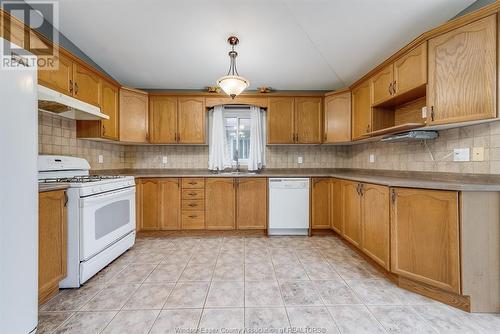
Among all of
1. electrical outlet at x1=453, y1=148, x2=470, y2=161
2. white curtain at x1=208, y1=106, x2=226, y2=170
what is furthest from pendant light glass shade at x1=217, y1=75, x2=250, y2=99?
electrical outlet at x1=453, y1=148, x2=470, y2=161

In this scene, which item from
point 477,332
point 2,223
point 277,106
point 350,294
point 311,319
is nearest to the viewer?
point 2,223

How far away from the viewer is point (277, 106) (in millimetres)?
3326

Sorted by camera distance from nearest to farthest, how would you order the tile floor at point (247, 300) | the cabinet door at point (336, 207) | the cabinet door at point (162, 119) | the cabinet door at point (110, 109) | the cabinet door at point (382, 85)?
the tile floor at point (247, 300)
the cabinet door at point (382, 85)
the cabinet door at point (110, 109)
the cabinet door at point (336, 207)
the cabinet door at point (162, 119)

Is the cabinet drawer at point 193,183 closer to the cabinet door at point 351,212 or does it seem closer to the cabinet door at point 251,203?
the cabinet door at point 251,203

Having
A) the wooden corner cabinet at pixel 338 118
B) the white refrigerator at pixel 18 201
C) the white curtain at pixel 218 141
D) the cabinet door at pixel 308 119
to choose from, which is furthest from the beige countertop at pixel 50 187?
the wooden corner cabinet at pixel 338 118

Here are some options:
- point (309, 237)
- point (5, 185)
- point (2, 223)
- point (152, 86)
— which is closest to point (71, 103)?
point (5, 185)

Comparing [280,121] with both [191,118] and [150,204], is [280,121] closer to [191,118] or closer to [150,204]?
[191,118]

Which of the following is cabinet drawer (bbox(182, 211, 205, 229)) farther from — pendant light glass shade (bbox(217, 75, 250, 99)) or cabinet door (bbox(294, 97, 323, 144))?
cabinet door (bbox(294, 97, 323, 144))

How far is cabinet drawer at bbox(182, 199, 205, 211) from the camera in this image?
3.00 m

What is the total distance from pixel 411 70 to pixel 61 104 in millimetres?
3018

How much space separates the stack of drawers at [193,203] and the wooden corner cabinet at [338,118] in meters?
2.04

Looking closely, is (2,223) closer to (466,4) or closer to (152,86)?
(152,86)

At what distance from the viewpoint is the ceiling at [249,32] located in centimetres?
177

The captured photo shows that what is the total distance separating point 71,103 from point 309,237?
9.94 ft
